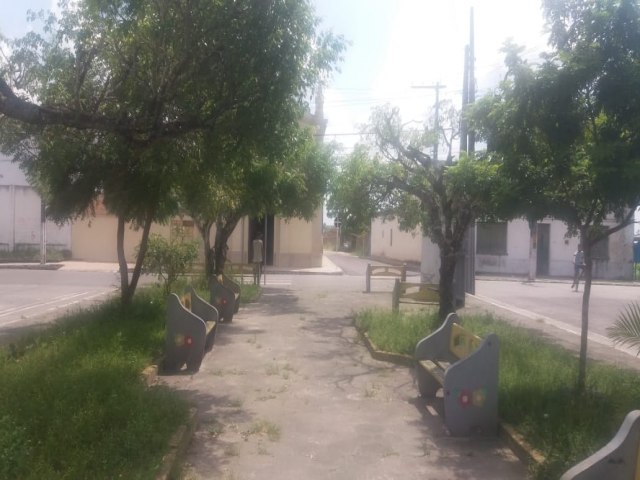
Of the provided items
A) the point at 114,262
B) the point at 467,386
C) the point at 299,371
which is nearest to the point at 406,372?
the point at 299,371

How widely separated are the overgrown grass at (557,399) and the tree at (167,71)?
398 cm

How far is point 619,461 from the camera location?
3891 millimetres

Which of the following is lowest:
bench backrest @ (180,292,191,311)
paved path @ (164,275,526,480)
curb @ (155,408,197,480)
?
paved path @ (164,275,526,480)

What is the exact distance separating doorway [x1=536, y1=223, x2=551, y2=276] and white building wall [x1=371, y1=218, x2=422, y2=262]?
6.00 meters

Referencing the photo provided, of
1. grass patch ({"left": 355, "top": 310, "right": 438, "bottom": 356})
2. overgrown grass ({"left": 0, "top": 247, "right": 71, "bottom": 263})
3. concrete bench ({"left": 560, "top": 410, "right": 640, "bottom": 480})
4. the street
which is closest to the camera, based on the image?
concrete bench ({"left": 560, "top": 410, "right": 640, "bottom": 480})

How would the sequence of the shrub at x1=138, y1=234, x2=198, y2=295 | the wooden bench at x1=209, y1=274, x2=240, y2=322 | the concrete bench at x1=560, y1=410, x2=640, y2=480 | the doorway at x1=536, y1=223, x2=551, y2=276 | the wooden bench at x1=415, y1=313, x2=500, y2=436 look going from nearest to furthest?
the concrete bench at x1=560, y1=410, x2=640, y2=480, the wooden bench at x1=415, y1=313, x2=500, y2=436, the wooden bench at x1=209, y1=274, x2=240, y2=322, the shrub at x1=138, y1=234, x2=198, y2=295, the doorway at x1=536, y1=223, x2=551, y2=276

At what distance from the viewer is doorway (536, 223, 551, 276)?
33500mm

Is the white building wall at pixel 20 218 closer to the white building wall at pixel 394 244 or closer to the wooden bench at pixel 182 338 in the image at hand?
the white building wall at pixel 394 244

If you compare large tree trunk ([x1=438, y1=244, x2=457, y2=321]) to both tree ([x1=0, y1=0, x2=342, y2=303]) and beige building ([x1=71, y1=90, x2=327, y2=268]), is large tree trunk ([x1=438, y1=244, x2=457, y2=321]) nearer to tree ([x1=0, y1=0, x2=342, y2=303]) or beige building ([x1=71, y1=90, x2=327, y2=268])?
tree ([x1=0, y1=0, x2=342, y2=303])

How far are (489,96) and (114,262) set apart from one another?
27380 millimetres

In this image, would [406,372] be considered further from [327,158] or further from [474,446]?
[327,158]

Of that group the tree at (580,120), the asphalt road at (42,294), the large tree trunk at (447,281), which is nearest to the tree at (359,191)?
the large tree trunk at (447,281)

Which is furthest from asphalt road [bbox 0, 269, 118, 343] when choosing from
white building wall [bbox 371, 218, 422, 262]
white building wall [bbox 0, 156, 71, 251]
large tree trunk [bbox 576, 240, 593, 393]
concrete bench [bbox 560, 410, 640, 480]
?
white building wall [bbox 371, 218, 422, 262]

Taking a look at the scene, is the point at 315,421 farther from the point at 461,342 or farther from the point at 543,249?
the point at 543,249
